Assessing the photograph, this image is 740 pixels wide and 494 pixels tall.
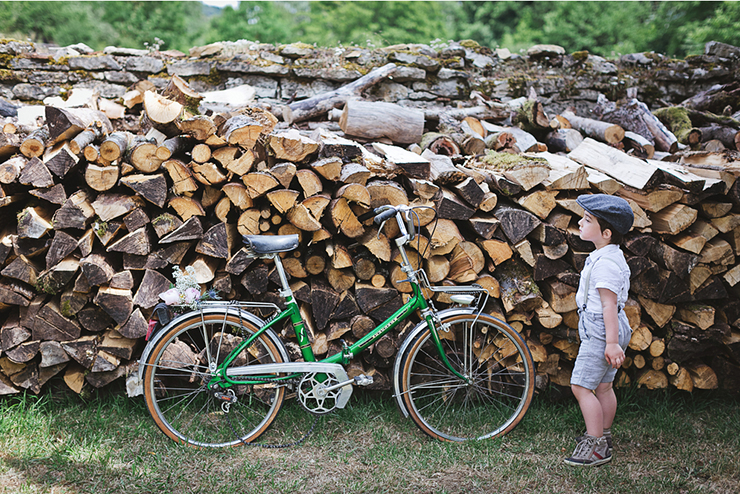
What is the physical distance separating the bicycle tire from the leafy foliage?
71.3ft

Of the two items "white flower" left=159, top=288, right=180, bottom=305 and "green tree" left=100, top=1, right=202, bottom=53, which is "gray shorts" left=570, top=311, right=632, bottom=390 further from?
"green tree" left=100, top=1, right=202, bottom=53

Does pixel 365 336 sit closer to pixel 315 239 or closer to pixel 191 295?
pixel 315 239

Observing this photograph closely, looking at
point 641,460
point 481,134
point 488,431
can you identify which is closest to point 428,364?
point 488,431

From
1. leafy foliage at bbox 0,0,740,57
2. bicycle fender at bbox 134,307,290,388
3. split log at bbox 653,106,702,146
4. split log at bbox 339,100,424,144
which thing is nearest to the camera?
bicycle fender at bbox 134,307,290,388

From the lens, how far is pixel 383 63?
19.8 feet

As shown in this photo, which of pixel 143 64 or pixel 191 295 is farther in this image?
pixel 143 64

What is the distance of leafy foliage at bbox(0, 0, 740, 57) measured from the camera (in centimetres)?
2250

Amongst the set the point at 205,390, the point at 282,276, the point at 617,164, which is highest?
the point at 617,164

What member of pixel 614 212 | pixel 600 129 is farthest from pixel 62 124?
pixel 600 129

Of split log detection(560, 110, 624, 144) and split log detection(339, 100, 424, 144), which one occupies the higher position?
split log detection(339, 100, 424, 144)

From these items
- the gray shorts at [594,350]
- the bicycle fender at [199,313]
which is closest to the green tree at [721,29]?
the gray shorts at [594,350]

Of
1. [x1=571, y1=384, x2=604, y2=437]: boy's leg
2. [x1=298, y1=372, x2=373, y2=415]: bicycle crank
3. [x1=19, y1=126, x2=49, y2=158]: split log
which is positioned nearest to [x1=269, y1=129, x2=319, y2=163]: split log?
[x1=298, y1=372, x2=373, y2=415]: bicycle crank

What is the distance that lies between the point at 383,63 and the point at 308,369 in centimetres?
454

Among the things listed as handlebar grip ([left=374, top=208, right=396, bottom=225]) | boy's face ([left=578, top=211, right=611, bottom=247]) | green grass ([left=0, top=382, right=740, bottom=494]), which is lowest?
green grass ([left=0, top=382, right=740, bottom=494])
